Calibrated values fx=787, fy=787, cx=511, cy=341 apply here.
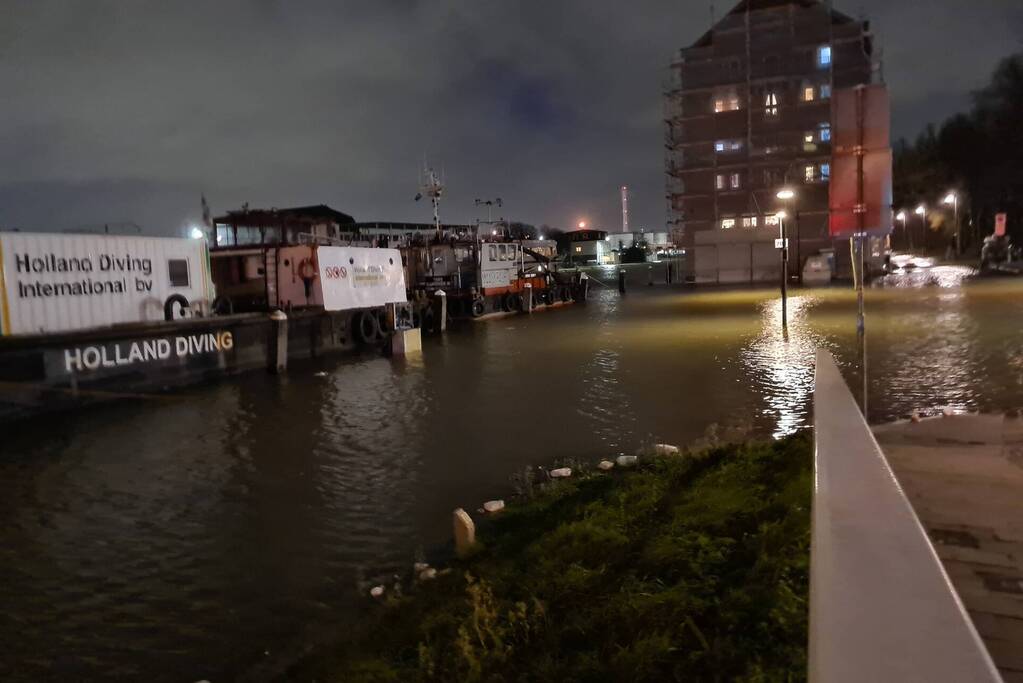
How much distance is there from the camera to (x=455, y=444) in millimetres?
11016

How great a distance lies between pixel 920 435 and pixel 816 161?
57404 mm

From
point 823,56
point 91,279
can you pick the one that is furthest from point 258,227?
point 823,56

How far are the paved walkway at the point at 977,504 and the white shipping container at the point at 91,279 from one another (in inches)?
616

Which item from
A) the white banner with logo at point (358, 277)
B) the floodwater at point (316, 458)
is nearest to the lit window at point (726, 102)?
the floodwater at point (316, 458)

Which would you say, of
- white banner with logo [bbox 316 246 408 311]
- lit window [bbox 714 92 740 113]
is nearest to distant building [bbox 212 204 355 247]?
white banner with logo [bbox 316 246 408 311]

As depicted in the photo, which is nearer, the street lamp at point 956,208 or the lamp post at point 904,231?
the street lamp at point 956,208

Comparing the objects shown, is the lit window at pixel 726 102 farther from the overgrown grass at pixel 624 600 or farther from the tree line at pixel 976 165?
the overgrown grass at pixel 624 600

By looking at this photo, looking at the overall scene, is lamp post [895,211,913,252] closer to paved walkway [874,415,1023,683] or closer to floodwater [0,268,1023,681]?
floodwater [0,268,1023,681]

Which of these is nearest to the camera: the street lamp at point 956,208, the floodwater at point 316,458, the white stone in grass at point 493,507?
the floodwater at point 316,458

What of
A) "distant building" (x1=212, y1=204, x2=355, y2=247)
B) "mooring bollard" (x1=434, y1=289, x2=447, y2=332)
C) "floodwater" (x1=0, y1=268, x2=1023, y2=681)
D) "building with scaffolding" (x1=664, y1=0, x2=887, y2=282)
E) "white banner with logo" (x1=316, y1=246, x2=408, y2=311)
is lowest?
"floodwater" (x1=0, y1=268, x2=1023, y2=681)

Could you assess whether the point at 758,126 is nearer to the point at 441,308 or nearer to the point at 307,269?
the point at 441,308

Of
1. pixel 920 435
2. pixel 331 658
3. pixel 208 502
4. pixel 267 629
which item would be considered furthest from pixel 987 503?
pixel 208 502

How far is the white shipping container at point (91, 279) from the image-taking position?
15.7 metres

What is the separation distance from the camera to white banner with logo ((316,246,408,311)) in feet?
75.5
